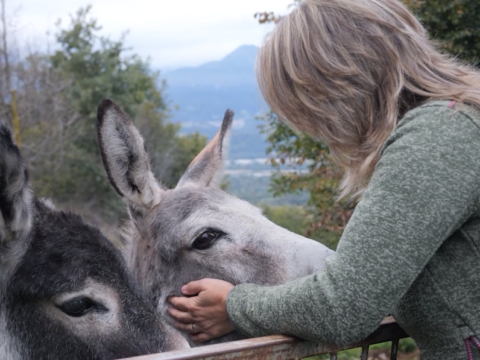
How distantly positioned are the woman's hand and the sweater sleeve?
1.96 ft

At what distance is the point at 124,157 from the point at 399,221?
181 centimetres

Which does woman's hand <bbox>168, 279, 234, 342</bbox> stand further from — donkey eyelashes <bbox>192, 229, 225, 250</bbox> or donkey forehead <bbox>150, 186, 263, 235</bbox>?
donkey forehead <bbox>150, 186, 263, 235</bbox>

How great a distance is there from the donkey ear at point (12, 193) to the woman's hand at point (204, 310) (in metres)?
0.80

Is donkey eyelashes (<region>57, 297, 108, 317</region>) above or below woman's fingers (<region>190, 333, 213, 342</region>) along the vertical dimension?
above

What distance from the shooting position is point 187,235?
2936 mm

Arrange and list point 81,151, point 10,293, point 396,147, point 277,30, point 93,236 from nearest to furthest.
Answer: point 396,147 < point 277,30 < point 10,293 < point 93,236 < point 81,151

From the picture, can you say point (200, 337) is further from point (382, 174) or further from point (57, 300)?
point (382, 174)

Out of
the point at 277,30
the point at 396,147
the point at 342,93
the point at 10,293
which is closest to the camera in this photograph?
the point at 396,147

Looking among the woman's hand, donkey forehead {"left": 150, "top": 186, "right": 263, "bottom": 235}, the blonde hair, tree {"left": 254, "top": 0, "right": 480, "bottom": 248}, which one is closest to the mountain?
tree {"left": 254, "top": 0, "right": 480, "bottom": 248}

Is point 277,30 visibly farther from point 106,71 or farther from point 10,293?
point 106,71

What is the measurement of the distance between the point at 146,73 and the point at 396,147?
35.2 metres

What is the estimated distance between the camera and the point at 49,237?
2.58 meters

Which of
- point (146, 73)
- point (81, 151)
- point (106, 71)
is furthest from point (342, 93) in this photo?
point (146, 73)

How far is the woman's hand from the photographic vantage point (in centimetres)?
229
